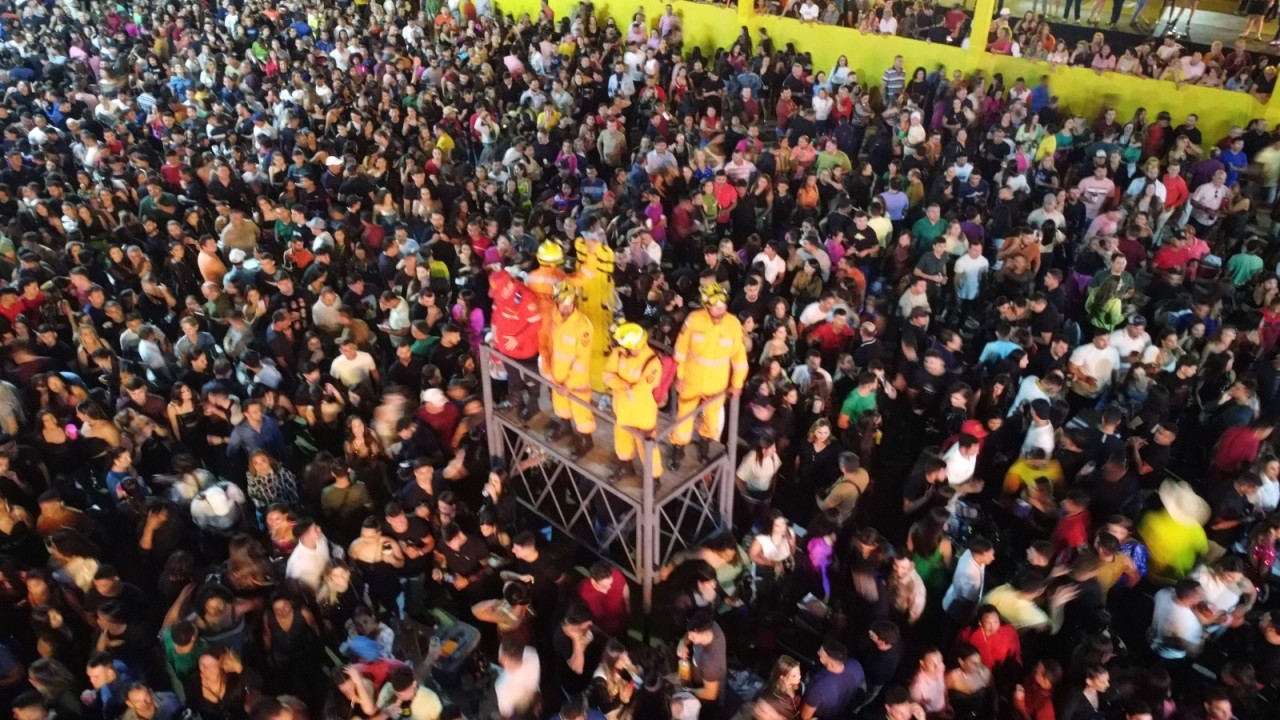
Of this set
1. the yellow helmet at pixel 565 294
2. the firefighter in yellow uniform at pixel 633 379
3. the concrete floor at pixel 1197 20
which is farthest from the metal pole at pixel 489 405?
the concrete floor at pixel 1197 20

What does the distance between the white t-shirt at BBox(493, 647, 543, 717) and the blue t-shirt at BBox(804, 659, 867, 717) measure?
1.43 m

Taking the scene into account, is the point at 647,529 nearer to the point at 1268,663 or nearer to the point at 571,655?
the point at 571,655

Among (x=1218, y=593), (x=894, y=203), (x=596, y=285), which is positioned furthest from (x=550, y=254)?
(x=894, y=203)

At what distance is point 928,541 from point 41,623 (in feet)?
16.8

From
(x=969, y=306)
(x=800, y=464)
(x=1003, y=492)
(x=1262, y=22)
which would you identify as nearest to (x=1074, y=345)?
(x=969, y=306)

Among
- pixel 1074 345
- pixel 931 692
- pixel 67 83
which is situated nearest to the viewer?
pixel 931 692

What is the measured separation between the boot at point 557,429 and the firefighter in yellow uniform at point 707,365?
801mm

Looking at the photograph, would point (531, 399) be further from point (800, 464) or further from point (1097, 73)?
point (1097, 73)

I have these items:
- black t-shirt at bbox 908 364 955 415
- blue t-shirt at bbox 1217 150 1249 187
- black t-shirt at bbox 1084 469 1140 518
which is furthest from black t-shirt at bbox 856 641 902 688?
blue t-shirt at bbox 1217 150 1249 187

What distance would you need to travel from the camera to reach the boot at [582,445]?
5789 mm

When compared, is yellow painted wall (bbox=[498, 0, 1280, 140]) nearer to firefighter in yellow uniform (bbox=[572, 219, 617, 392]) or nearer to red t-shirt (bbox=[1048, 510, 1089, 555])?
red t-shirt (bbox=[1048, 510, 1089, 555])

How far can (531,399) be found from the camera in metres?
6.16

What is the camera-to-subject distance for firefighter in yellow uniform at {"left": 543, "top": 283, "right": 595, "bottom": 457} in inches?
213

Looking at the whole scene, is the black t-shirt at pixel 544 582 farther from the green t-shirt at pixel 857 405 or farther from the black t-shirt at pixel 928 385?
the black t-shirt at pixel 928 385
